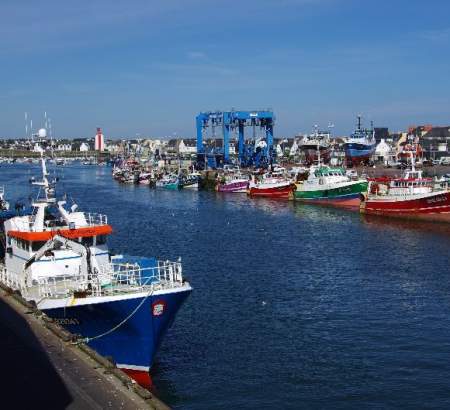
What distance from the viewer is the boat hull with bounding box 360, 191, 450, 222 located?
52.6 m

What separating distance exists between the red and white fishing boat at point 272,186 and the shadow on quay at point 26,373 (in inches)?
2278

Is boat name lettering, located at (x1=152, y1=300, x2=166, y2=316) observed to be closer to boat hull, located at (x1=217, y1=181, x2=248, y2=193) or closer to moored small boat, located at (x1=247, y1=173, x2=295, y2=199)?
moored small boat, located at (x1=247, y1=173, x2=295, y2=199)

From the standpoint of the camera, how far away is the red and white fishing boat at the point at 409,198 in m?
52.9

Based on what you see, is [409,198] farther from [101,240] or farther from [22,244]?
[22,244]

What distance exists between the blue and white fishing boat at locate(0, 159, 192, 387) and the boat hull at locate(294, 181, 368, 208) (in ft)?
145

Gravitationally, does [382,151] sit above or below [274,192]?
above

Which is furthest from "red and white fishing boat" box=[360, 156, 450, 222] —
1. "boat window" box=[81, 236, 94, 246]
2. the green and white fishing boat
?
"boat window" box=[81, 236, 94, 246]

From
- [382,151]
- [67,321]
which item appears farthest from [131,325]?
[382,151]

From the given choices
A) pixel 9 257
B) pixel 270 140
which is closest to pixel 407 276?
pixel 9 257

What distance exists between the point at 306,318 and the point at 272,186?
174ft

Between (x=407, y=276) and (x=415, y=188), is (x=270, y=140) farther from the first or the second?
(x=407, y=276)

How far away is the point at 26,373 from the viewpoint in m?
15.3

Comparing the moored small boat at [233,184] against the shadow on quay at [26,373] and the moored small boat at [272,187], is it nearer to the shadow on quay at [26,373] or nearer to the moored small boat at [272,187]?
the moored small boat at [272,187]

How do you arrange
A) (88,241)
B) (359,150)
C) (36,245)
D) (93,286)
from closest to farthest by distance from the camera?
(93,286) → (36,245) → (88,241) → (359,150)
